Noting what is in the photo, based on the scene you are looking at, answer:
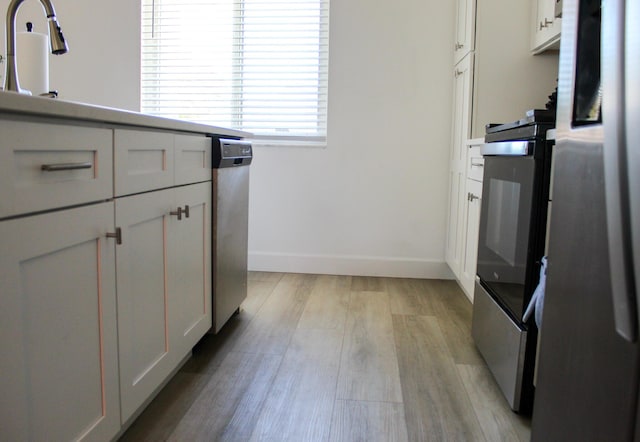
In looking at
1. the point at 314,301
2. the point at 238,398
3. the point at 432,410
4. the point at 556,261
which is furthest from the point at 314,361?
the point at 556,261

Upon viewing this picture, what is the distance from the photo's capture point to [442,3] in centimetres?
331

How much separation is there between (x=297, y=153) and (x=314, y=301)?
Answer: 114 centimetres

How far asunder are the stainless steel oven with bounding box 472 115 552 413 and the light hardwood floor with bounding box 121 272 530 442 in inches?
5.1

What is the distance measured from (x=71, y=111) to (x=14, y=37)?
0.91 meters

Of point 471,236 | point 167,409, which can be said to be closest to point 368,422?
point 167,409

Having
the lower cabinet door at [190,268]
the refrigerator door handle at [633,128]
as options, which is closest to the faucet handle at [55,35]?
the lower cabinet door at [190,268]

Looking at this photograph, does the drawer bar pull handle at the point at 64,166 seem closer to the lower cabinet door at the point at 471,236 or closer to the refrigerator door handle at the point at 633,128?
the refrigerator door handle at the point at 633,128

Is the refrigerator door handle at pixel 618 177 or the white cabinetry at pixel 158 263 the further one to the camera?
the white cabinetry at pixel 158 263

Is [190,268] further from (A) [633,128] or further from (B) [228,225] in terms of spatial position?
(A) [633,128]

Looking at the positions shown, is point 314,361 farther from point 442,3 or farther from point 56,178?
point 442,3

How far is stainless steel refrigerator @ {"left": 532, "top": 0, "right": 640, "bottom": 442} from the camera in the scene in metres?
0.72

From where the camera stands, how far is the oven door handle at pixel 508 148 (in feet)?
5.38

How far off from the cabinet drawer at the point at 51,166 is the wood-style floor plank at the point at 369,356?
1126 millimetres

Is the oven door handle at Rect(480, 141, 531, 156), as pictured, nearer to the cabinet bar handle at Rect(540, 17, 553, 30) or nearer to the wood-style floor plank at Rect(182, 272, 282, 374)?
the cabinet bar handle at Rect(540, 17, 553, 30)
